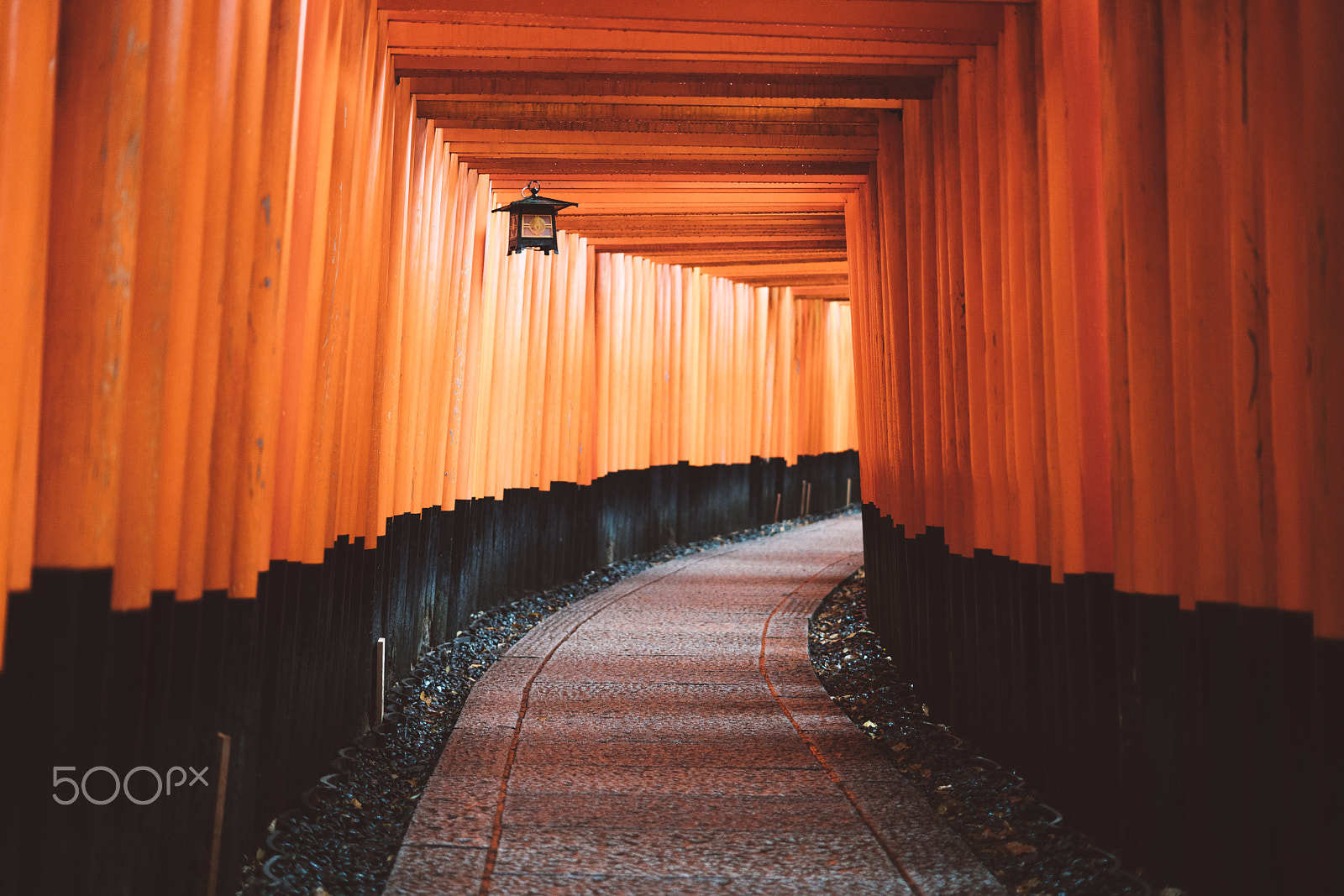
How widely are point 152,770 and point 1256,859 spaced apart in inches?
115

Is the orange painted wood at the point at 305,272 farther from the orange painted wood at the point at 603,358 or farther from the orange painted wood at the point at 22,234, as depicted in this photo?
the orange painted wood at the point at 603,358

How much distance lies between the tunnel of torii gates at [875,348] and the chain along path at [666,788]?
61 centimetres

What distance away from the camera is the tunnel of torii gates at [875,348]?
2.67m

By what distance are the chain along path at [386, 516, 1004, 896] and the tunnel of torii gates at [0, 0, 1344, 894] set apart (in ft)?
1.99

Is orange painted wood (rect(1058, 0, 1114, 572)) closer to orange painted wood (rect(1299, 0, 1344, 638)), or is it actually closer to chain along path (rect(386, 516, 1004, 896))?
chain along path (rect(386, 516, 1004, 896))

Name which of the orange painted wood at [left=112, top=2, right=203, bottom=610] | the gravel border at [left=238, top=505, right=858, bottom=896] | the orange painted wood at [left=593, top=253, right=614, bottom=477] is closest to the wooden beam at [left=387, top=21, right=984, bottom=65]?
the orange painted wood at [left=112, top=2, right=203, bottom=610]

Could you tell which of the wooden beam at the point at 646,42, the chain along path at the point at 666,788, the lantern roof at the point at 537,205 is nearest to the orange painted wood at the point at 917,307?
the wooden beam at the point at 646,42

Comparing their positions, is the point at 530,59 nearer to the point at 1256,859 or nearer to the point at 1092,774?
the point at 1092,774

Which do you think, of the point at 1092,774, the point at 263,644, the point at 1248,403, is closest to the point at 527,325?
the point at 263,644

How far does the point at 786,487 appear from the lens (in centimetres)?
1750

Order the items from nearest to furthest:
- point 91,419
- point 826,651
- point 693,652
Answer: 1. point 91,419
2. point 693,652
3. point 826,651

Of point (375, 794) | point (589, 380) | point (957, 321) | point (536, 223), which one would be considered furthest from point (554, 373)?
point (375, 794)

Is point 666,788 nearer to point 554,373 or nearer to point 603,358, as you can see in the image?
point 554,373

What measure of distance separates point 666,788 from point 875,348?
169 inches
